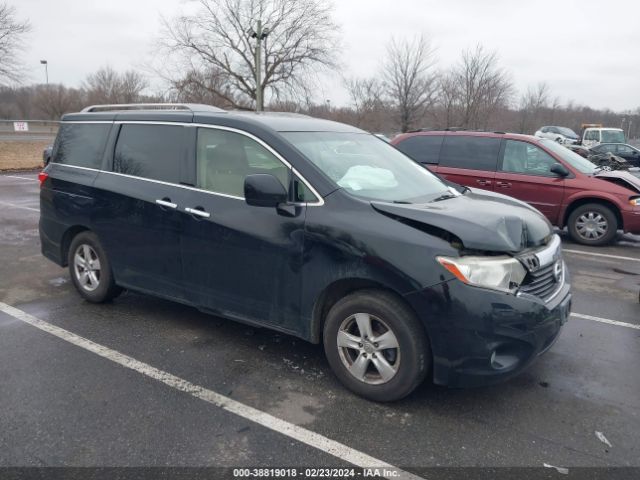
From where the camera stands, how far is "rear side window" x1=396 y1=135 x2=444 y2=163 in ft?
29.5

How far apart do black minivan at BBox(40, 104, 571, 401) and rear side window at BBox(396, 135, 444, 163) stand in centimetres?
465

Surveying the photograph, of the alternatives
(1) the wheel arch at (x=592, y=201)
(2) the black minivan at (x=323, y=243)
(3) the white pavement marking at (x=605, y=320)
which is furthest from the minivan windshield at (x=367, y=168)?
(1) the wheel arch at (x=592, y=201)

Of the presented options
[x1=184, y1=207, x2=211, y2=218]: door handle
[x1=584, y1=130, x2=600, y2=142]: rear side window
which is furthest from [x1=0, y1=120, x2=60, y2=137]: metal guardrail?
[x1=184, y1=207, x2=211, y2=218]: door handle

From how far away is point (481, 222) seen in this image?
311 cm

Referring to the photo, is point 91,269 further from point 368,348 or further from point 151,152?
point 368,348

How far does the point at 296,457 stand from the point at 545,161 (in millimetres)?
7299

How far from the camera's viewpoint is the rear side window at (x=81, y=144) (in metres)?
4.80

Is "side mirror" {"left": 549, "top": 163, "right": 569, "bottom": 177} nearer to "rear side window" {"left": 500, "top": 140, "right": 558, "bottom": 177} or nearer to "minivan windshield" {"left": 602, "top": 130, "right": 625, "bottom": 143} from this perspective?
"rear side window" {"left": 500, "top": 140, "right": 558, "bottom": 177}

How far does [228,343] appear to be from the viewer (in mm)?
4129

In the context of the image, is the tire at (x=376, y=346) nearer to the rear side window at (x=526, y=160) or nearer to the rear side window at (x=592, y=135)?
the rear side window at (x=526, y=160)

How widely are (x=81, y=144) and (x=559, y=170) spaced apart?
703 centimetres

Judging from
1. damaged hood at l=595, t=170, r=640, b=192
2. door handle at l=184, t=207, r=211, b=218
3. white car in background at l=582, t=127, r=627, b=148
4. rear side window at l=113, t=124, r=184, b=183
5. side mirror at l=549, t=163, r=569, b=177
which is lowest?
door handle at l=184, t=207, r=211, b=218

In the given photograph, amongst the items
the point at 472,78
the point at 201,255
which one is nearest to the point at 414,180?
the point at 201,255

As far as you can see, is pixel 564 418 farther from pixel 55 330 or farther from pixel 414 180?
pixel 55 330
